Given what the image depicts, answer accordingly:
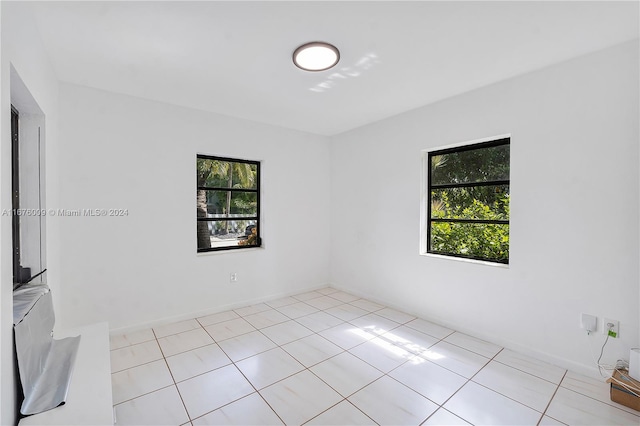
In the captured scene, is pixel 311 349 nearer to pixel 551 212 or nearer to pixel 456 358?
pixel 456 358

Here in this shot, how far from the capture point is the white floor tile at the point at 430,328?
3.04 m

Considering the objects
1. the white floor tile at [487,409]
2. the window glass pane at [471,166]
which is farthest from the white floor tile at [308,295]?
the white floor tile at [487,409]

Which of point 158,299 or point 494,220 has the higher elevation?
point 494,220

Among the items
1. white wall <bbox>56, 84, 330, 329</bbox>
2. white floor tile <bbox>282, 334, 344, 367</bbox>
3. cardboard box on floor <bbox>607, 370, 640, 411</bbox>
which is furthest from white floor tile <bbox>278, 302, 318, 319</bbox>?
cardboard box on floor <bbox>607, 370, 640, 411</bbox>

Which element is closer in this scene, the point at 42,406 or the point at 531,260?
the point at 42,406

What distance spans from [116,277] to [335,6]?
3128 mm

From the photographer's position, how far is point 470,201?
3.15m

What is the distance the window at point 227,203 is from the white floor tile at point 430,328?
2267mm

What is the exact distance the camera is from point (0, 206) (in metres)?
1.17

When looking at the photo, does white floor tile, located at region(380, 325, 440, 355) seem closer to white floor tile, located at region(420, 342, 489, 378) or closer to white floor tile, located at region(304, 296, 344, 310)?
white floor tile, located at region(420, 342, 489, 378)

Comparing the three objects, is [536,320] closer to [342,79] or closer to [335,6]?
[342,79]

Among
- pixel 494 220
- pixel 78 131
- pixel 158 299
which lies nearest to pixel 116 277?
pixel 158 299

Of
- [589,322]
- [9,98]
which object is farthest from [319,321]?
[9,98]

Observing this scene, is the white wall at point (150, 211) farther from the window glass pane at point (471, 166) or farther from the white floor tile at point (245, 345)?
the window glass pane at point (471, 166)
